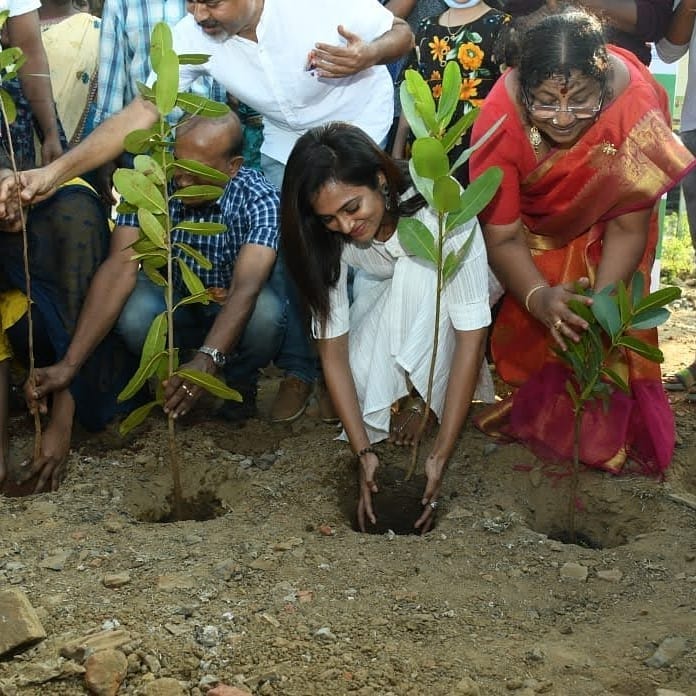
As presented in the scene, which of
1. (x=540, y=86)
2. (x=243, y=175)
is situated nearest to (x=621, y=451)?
(x=540, y=86)

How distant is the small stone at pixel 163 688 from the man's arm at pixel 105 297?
1278mm

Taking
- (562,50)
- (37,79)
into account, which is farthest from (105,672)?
(37,79)

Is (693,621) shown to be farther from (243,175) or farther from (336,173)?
(243,175)

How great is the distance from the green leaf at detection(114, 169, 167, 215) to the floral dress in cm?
135

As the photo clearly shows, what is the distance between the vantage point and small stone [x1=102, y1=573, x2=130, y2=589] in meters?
2.34

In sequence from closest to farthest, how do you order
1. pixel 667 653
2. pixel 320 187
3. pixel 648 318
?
pixel 667 653
pixel 648 318
pixel 320 187

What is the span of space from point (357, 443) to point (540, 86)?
1.10 metres

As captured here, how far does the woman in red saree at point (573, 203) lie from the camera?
2645 mm

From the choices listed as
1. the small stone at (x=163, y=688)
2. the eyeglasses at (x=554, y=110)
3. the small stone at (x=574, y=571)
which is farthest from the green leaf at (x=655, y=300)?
the small stone at (x=163, y=688)

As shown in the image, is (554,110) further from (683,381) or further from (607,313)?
(683,381)

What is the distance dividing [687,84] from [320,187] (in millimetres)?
1716

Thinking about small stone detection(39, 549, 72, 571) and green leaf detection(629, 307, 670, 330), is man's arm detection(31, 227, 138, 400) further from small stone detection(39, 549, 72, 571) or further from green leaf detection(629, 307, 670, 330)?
green leaf detection(629, 307, 670, 330)

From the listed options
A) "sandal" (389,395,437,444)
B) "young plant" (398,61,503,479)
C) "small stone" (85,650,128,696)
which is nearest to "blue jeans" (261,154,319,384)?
"sandal" (389,395,437,444)

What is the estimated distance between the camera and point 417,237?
2510 millimetres
